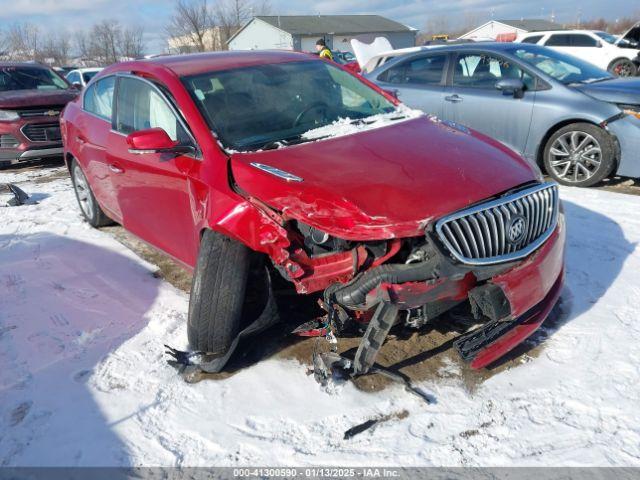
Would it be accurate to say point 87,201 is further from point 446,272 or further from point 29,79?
point 29,79

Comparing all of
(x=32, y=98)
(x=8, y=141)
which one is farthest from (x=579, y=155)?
(x=8, y=141)

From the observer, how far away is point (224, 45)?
4528 cm

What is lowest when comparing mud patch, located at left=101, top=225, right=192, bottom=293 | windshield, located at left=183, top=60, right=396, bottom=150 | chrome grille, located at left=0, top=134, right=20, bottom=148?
mud patch, located at left=101, top=225, right=192, bottom=293

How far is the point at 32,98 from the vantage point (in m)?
8.62

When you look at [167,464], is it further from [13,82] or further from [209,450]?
[13,82]

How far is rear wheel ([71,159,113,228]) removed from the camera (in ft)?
17.5

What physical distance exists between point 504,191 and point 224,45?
4651 cm

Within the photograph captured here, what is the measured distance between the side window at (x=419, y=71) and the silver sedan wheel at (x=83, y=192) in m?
4.47

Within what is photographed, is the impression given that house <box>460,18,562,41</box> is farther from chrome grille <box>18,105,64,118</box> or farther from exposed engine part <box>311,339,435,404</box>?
exposed engine part <box>311,339,435,404</box>

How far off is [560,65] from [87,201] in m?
5.75

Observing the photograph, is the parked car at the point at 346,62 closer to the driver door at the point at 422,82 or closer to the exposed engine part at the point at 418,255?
the driver door at the point at 422,82

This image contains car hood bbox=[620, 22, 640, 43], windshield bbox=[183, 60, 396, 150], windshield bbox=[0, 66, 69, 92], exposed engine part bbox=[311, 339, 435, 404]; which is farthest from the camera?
car hood bbox=[620, 22, 640, 43]

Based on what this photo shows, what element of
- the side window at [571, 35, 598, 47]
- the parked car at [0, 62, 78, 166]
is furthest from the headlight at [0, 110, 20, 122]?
the side window at [571, 35, 598, 47]

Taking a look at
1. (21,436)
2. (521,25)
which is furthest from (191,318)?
(521,25)
